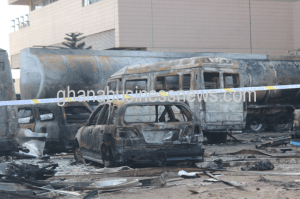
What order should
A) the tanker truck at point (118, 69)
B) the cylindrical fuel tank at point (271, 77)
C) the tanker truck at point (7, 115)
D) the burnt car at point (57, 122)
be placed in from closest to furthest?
the tanker truck at point (7, 115)
the burnt car at point (57, 122)
the tanker truck at point (118, 69)
the cylindrical fuel tank at point (271, 77)

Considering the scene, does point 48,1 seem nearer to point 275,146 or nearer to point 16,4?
point 16,4

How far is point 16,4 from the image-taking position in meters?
49.6

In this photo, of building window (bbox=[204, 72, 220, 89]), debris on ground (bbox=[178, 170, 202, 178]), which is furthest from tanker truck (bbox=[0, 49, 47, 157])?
building window (bbox=[204, 72, 220, 89])

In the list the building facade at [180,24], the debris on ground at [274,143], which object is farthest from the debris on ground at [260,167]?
the building facade at [180,24]

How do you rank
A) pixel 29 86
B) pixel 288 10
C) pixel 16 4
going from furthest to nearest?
pixel 16 4, pixel 288 10, pixel 29 86

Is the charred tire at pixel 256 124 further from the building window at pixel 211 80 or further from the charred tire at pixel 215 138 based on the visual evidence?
the building window at pixel 211 80

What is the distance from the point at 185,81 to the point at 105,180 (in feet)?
25.8

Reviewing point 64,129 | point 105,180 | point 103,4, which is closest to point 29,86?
point 64,129

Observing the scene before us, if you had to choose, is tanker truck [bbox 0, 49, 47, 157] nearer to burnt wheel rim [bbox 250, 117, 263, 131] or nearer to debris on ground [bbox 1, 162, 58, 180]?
debris on ground [bbox 1, 162, 58, 180]

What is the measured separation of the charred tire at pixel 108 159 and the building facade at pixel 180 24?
24.8 metres

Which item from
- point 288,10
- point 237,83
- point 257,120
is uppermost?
point 288,10

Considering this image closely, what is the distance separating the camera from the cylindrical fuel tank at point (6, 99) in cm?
838

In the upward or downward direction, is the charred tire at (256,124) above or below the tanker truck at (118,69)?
below

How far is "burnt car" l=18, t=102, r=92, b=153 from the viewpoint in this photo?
12125 mm
